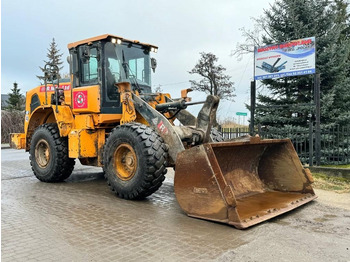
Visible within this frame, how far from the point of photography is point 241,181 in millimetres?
5871

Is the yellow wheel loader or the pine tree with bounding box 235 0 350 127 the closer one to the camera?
the yellow wheel loader

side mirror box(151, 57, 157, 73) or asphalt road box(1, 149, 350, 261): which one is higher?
side mirror box(151, 57, 157, 73)

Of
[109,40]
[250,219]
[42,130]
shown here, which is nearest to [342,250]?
[250,219]

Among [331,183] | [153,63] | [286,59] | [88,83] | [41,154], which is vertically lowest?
[331,183]

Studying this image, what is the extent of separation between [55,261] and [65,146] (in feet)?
14.5

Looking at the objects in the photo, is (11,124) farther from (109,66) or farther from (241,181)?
(241,181)

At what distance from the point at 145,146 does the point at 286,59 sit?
650 cm

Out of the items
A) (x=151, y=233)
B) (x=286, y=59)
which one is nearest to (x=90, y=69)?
(x=151, y=233)

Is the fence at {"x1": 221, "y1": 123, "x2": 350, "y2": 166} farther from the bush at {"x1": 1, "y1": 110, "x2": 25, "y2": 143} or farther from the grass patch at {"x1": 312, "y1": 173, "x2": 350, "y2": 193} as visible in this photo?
the bush at {"x1": 1, "y1": 110, "x2": 25, "y2": 143}

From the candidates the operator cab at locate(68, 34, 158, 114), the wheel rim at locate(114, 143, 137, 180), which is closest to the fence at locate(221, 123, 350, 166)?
the operator cab at locate(68, 34, 158, 114)

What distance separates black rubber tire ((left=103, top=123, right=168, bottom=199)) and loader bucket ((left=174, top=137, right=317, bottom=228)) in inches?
23.9

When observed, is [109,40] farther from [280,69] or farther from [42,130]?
[280,69]

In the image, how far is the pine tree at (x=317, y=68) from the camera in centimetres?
1074

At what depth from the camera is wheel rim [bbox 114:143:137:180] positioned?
568 cm
